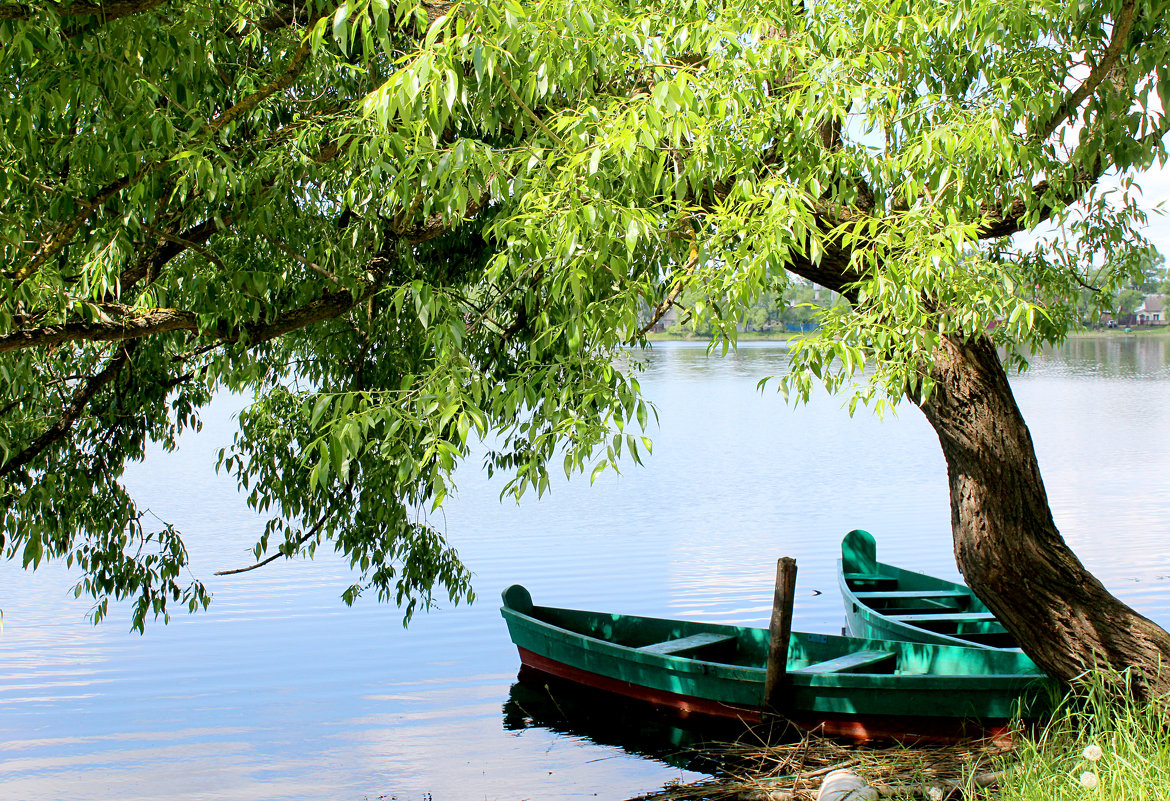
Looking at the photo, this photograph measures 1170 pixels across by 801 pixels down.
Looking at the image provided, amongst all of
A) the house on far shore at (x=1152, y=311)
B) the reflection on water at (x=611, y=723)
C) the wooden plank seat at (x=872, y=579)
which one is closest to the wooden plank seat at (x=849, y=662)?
the reflection on water at (x=611, y=723)

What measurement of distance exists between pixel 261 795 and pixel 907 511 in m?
10.5

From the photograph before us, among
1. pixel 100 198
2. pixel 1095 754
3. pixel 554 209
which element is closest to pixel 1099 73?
pixel 554 209

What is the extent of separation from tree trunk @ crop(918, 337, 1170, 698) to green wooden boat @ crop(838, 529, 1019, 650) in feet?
6.10

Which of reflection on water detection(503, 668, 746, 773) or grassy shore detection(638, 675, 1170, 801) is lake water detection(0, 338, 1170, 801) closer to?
reflection on water detection(503, 668, 746, 773)

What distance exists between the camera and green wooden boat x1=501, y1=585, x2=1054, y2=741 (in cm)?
616

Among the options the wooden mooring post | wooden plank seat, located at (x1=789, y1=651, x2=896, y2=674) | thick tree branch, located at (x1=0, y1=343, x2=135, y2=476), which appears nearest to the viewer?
thick tree branch, located at (x1=0, y1=343, x2=135, y2=476)

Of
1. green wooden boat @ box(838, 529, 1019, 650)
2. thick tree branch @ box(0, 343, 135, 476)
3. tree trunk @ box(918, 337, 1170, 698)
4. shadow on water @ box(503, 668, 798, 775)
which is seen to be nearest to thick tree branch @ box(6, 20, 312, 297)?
thick tree branch @ box(0, 343, 135, 476)

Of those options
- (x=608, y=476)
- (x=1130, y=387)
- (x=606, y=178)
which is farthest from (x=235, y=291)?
(x=1130, y=387)

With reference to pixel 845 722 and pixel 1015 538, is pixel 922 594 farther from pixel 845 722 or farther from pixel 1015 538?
pixel 1015 538

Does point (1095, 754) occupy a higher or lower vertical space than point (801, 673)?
higher

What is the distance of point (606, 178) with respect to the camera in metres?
3.23

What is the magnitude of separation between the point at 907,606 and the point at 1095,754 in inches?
194

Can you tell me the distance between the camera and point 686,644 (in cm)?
767

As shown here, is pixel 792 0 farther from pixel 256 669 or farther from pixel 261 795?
pixel 256 669
